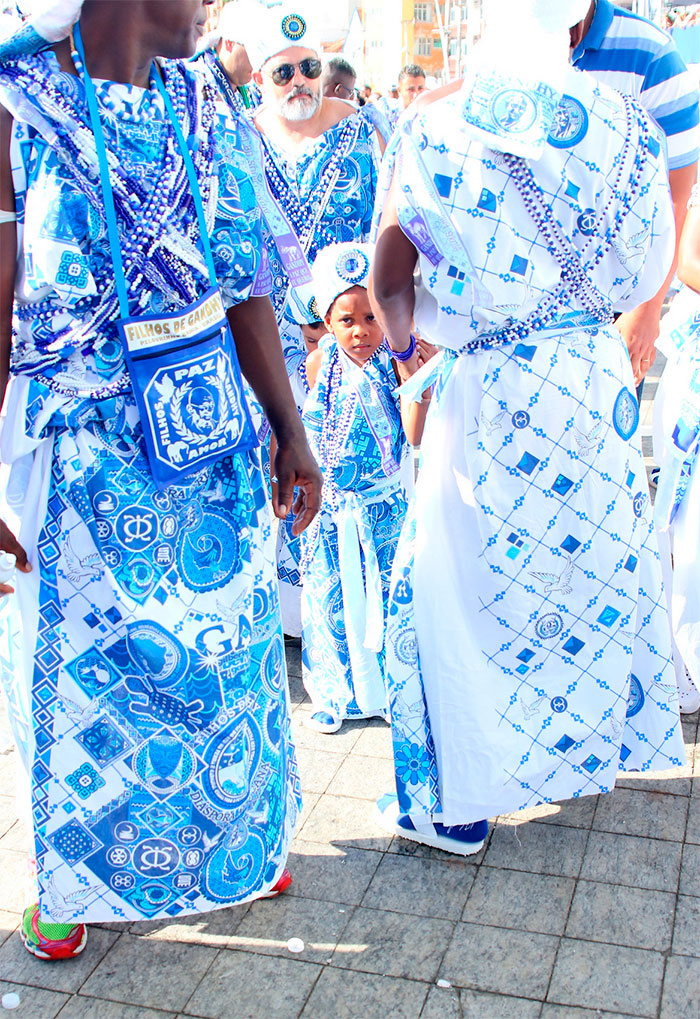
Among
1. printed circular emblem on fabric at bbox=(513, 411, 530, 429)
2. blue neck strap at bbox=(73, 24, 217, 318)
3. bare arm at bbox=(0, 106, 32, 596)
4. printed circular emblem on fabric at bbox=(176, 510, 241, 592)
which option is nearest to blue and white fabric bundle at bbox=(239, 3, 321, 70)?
blue neck strap at bbox=(73, 24, 217, 318)

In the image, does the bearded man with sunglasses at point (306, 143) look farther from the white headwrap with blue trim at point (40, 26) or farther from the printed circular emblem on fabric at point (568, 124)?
the white headwrap with blue trim at point (40, 26)

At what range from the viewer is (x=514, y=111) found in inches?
89.4

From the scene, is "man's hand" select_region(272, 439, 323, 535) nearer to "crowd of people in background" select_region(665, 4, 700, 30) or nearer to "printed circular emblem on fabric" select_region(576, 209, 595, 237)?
"printed circular emblem on fabric" select_region(576, 209, 595, 237)

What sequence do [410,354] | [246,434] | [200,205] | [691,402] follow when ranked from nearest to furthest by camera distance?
[200,205], [246,434], [410,354], [691,402]

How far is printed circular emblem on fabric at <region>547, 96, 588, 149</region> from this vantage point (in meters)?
2.31

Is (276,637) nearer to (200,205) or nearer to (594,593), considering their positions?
(594,593)

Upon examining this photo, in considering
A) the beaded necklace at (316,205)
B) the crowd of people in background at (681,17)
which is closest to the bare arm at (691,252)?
the beaded necklace at (316,205)

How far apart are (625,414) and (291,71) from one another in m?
2.44

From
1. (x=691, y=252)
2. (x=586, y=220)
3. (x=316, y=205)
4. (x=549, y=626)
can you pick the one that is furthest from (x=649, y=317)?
(x=316, y=205)

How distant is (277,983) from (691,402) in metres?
2.04

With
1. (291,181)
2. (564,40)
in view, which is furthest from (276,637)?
(291,181)

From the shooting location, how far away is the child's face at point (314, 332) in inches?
150

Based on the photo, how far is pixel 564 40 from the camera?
7.75ft

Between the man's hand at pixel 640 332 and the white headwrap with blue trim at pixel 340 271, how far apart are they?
31.5 inches
